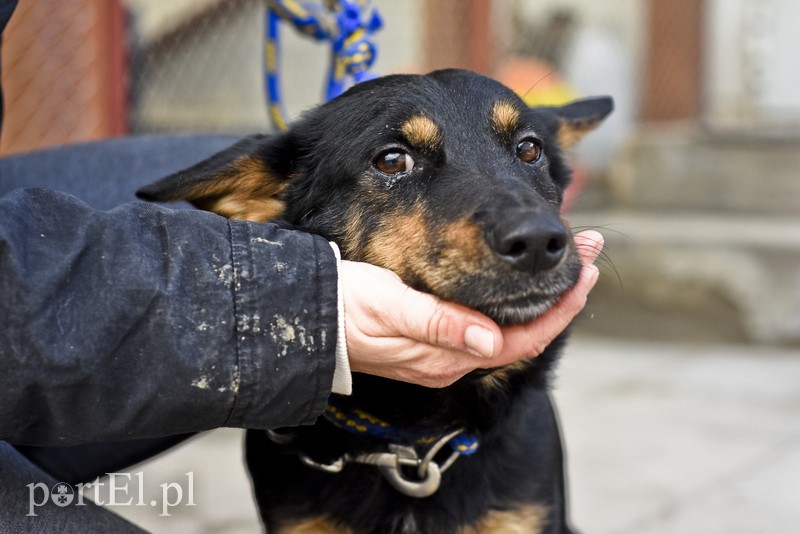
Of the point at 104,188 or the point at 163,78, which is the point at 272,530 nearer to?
the point at 104,188

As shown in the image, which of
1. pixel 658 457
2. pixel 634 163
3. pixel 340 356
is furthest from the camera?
pixel 634 163

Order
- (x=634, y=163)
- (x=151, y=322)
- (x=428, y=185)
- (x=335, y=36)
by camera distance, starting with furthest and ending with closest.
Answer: (x=634, y=163) → (x=335, y=36) → (x=428, y=185) → (x=151, y=322)

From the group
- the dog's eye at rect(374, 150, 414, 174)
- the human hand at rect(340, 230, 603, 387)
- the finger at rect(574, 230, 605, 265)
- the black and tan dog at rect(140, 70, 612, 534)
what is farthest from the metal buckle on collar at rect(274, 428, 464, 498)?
the dog's eye at rect(374, 150, 414, 174)

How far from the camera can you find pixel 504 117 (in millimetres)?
2121

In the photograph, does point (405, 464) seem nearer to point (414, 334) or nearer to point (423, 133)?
point (414, 334)

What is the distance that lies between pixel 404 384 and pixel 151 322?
67 cm

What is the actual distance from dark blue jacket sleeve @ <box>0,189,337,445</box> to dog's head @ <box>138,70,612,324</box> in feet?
0.96

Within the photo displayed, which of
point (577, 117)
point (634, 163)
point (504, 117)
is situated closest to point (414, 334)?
point (504, 117)

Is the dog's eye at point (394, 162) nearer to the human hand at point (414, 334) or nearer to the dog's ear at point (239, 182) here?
the dog's ear at point (239, 182)

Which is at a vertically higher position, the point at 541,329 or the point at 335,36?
the point at 335,36

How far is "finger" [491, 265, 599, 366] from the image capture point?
5.32 feet

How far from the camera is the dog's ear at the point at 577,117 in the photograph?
2439mm

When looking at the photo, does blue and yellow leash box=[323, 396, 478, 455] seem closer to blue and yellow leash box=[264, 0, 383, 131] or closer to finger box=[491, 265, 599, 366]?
finger box=[491, 265, 599, 366]

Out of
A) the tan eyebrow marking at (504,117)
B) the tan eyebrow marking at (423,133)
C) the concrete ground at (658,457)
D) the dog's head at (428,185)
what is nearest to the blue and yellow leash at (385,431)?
Answer: the dog's head at (428,185)
